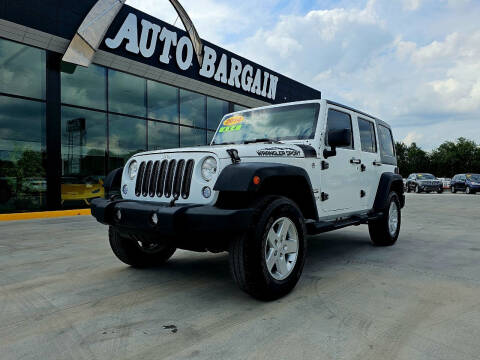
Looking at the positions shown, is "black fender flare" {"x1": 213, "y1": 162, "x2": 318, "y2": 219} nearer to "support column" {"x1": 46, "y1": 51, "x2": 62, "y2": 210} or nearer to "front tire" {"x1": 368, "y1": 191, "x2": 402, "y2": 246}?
"front tire" {"x1": 368, "y1": 191, "x2": 402, "y2": 246}

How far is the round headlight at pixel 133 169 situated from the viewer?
12.2 ft

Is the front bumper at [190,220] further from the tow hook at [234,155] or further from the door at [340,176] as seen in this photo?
the door at [340,176]

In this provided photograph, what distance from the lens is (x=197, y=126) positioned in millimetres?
16688

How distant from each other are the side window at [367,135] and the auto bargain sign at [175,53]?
402 inches

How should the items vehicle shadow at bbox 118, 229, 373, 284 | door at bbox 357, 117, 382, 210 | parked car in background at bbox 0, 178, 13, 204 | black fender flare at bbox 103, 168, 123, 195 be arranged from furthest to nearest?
parked car in background at bbox 0, 178, 13, 204, door at bbox 357, 117, 382, 210, black fender flare at bbox 103, 168, 123, 195, vehicle shadow at bbox 118, 229, 373, 284

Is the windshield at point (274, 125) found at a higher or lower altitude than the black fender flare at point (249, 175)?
higher

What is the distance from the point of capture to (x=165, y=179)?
3258 mm

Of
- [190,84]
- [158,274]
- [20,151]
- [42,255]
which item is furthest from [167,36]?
[158,274]

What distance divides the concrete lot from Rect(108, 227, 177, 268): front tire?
151 millimetres

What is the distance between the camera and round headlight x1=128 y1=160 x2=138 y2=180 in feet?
12.2

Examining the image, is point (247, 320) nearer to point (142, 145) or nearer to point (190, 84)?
point (142, 145)

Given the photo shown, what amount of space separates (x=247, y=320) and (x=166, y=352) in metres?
0.70

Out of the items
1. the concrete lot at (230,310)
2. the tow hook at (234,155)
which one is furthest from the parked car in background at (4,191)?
the tow hook at (234,155)

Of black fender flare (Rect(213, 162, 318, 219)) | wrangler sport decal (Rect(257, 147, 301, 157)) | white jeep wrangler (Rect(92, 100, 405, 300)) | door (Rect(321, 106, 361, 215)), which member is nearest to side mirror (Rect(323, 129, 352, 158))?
white jeep wrangler (Rect(92, 100, 405, 300))
